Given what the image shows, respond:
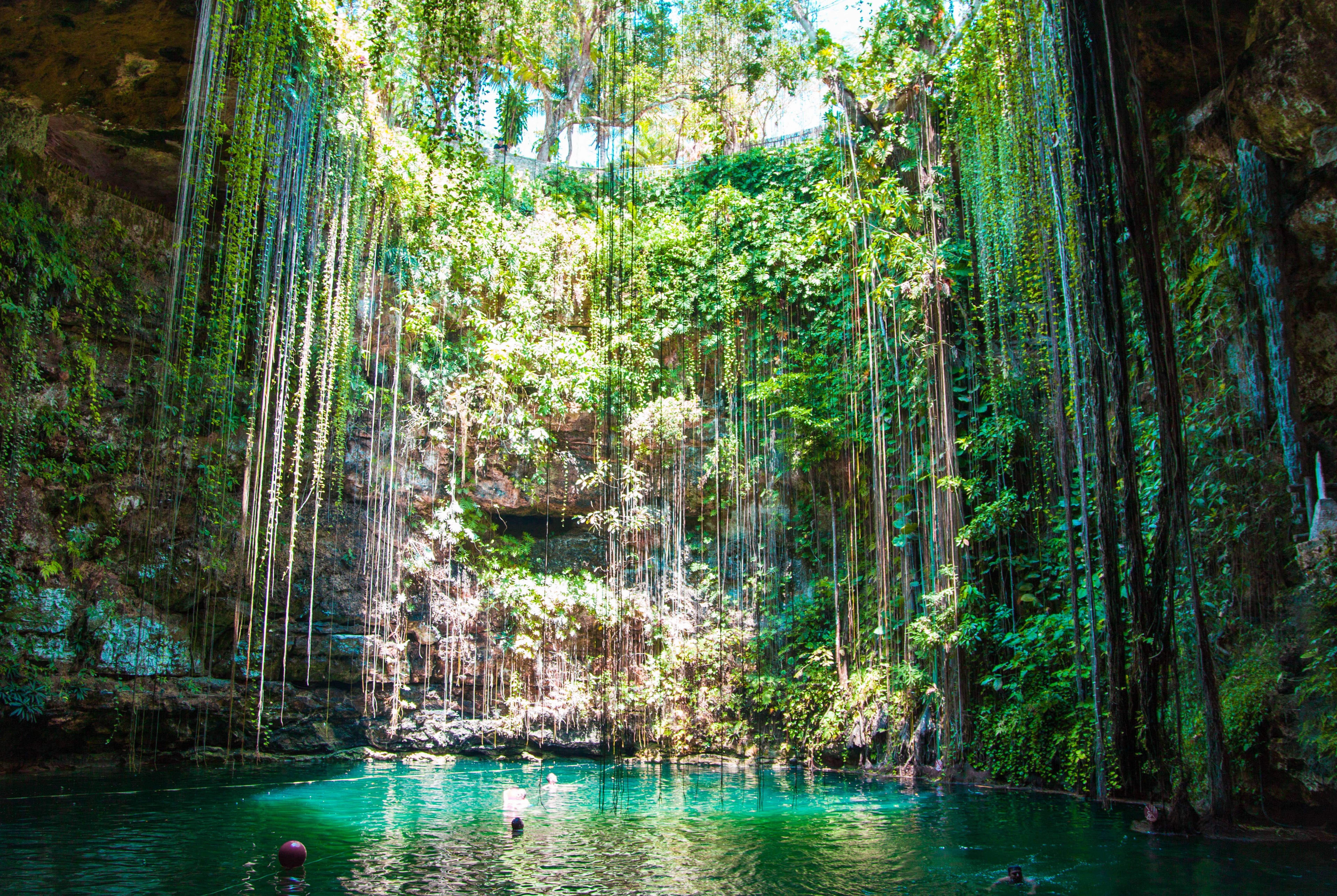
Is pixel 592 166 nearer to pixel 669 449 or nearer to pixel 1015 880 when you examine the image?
pixel 669 449

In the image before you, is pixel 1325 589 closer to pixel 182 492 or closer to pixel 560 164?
pixel 182 492

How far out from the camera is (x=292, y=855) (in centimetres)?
409

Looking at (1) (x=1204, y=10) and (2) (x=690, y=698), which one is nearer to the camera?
(1) (x=1204, y=10)

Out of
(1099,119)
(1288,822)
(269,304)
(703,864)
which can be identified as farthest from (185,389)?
(1288,822)

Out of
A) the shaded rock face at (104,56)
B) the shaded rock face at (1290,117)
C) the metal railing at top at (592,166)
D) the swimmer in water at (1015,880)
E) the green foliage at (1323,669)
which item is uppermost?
the metal railing at top at (592,166)

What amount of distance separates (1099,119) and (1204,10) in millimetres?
1139

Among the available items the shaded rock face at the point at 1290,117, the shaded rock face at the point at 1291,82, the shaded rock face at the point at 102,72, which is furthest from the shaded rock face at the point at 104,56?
the shaded rock face at the point at 1291,82

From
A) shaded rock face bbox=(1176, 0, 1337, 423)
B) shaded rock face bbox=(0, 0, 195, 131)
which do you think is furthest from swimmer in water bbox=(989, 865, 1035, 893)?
shaded rock face bbox=(0, 0, 195, 131)

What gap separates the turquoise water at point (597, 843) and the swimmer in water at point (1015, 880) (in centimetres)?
9

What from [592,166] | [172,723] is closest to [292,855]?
[172,723]

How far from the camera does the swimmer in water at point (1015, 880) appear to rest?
147 inches

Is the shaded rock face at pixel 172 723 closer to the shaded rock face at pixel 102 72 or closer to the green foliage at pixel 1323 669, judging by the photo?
the shaded rock face at pixel 102 72

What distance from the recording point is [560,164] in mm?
11695

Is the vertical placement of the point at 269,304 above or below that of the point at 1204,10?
below
